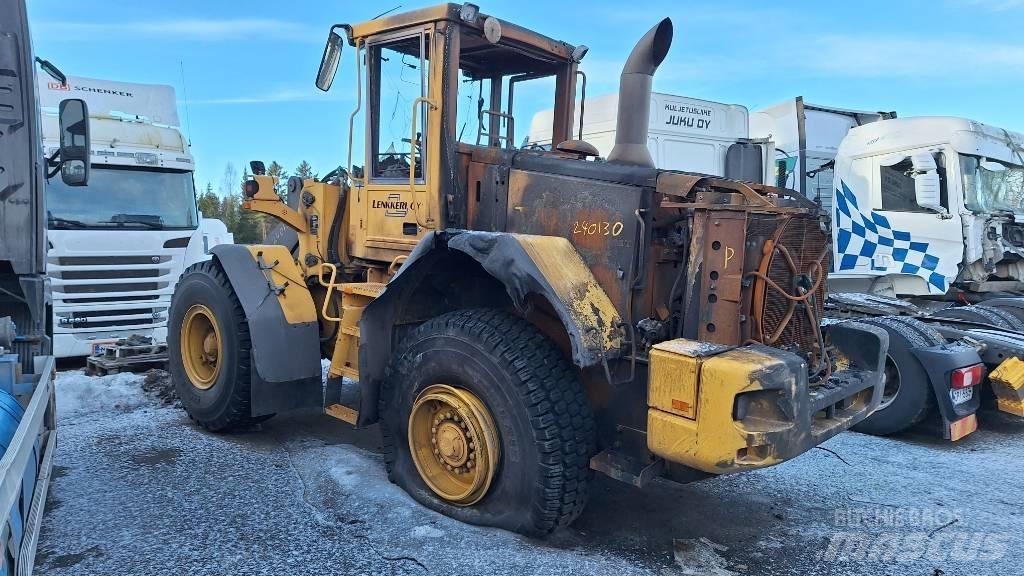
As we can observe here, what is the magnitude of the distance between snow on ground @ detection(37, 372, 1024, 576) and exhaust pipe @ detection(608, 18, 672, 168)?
2.01 meters

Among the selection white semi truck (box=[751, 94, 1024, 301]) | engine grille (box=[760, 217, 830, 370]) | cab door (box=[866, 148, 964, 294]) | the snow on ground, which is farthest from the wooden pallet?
cab door (box=[866, 148, 964, 294])

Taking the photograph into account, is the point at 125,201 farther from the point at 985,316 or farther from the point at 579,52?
the point at 985,316

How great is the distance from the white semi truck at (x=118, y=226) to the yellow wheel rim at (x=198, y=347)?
2436 mm

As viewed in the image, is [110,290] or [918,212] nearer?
[110,290]

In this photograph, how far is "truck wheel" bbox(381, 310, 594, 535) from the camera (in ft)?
11.2

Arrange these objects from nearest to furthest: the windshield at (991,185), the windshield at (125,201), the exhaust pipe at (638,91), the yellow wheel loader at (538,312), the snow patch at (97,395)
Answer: the yellow wheel loader at (538,312)
the exhaust pipe at (638,91)
the snow patch at (97,395)
the windshield at (125,201)
the windshield at (991,185)

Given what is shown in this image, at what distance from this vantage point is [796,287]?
3.58 metres

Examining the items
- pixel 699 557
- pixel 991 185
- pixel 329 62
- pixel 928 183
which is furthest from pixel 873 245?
pixel 329 62

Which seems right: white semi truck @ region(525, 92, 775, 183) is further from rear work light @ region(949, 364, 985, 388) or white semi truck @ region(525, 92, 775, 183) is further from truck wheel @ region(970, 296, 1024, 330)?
rear work light @ region(949, 364, 985, 388)

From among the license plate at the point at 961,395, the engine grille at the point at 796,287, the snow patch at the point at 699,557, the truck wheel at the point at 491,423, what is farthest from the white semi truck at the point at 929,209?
the truck wheel at the point at 491,423

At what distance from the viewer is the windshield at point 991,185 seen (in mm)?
8359

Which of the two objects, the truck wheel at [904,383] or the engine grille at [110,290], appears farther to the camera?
the engine grille at [110,290]

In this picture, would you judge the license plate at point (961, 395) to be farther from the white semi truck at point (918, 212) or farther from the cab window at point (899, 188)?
the cab window at point (899, 188)

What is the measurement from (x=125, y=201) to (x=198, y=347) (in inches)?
147
